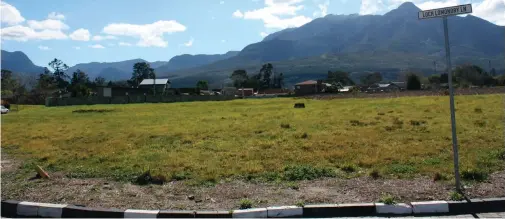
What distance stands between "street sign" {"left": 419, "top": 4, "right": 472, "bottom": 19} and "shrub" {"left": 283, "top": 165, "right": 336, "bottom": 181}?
3493mm

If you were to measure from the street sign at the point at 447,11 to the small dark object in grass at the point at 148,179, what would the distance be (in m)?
5.60

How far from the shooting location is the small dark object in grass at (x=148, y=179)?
7.95 meters

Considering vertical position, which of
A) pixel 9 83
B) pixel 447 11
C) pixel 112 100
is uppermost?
pixel 9 83

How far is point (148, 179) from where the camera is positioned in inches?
318

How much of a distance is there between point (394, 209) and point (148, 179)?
4639 mm

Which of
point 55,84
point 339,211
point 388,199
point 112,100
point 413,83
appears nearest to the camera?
point 339,211

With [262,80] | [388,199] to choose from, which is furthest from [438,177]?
[262,80]

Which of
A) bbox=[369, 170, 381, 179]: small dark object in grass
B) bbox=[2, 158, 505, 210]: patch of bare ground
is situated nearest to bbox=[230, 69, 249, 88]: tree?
bbox=[369, 170, 381, 179]: small dark object in grass

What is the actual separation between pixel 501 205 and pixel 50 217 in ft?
22.5

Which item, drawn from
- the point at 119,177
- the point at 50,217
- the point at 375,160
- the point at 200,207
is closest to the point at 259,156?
the point at 375,160

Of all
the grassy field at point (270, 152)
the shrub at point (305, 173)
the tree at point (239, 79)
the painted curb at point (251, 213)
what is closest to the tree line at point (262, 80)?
the tree at point (239, 79)

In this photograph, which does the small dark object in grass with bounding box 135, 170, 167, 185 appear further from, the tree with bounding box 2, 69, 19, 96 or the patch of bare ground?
the tree with bounding box 2, 69, 19, 96

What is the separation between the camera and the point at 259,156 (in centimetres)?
1038

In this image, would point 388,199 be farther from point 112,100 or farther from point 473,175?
point 112,100
